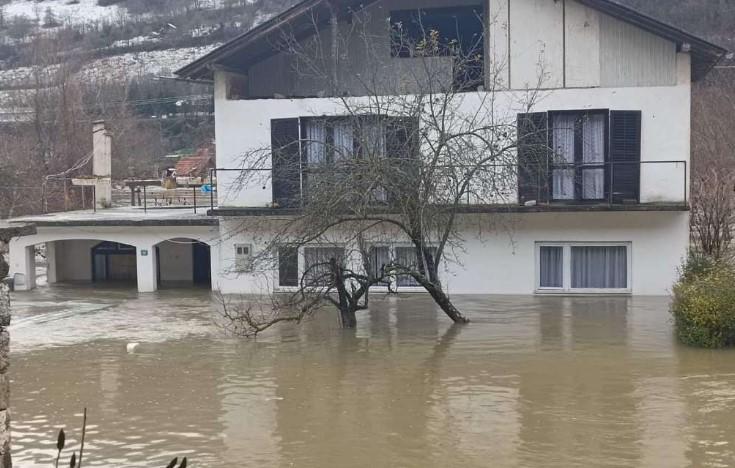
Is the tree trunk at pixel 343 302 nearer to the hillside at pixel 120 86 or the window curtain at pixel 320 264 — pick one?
the window curtain at pixel 320 264

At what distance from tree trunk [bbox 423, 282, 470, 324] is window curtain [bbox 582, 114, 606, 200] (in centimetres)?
523

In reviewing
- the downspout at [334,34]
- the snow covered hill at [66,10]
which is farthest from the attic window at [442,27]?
the snow covered hill at [66,10]

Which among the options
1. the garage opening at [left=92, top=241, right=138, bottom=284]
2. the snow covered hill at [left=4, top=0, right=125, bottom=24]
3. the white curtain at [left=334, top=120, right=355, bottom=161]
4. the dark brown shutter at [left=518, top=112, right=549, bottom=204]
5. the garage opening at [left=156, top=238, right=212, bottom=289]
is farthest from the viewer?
the snow covered hill at [left=4, top=0, right=125, bottom=24]

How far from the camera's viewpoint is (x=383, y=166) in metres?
18.4

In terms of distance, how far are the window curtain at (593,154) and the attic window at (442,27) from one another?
3.29 metres

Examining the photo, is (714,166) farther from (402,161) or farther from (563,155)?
(402,161)

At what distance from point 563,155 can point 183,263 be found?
12.1m

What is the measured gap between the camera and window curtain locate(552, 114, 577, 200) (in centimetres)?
2345

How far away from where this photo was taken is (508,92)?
928 inches

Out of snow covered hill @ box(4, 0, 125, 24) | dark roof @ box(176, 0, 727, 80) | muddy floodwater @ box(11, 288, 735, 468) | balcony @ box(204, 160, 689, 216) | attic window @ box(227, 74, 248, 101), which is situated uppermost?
snow covered hill @ box(4, 0, 125, 24)

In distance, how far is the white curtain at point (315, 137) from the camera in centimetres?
2408

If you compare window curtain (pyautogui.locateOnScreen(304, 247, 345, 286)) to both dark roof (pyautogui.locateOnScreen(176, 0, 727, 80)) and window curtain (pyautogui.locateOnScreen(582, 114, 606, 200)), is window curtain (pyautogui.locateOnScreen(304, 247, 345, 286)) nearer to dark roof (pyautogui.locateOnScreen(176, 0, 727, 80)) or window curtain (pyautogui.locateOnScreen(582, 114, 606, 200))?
dark roof (pyautogui.locateOnScreen(176, 0, 727, 80))

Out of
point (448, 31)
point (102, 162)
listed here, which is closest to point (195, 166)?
point (102, 162)

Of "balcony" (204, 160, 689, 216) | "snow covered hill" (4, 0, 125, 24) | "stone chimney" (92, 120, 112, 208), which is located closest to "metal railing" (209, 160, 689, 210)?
"balcony" (204, 160, 689, 216)
